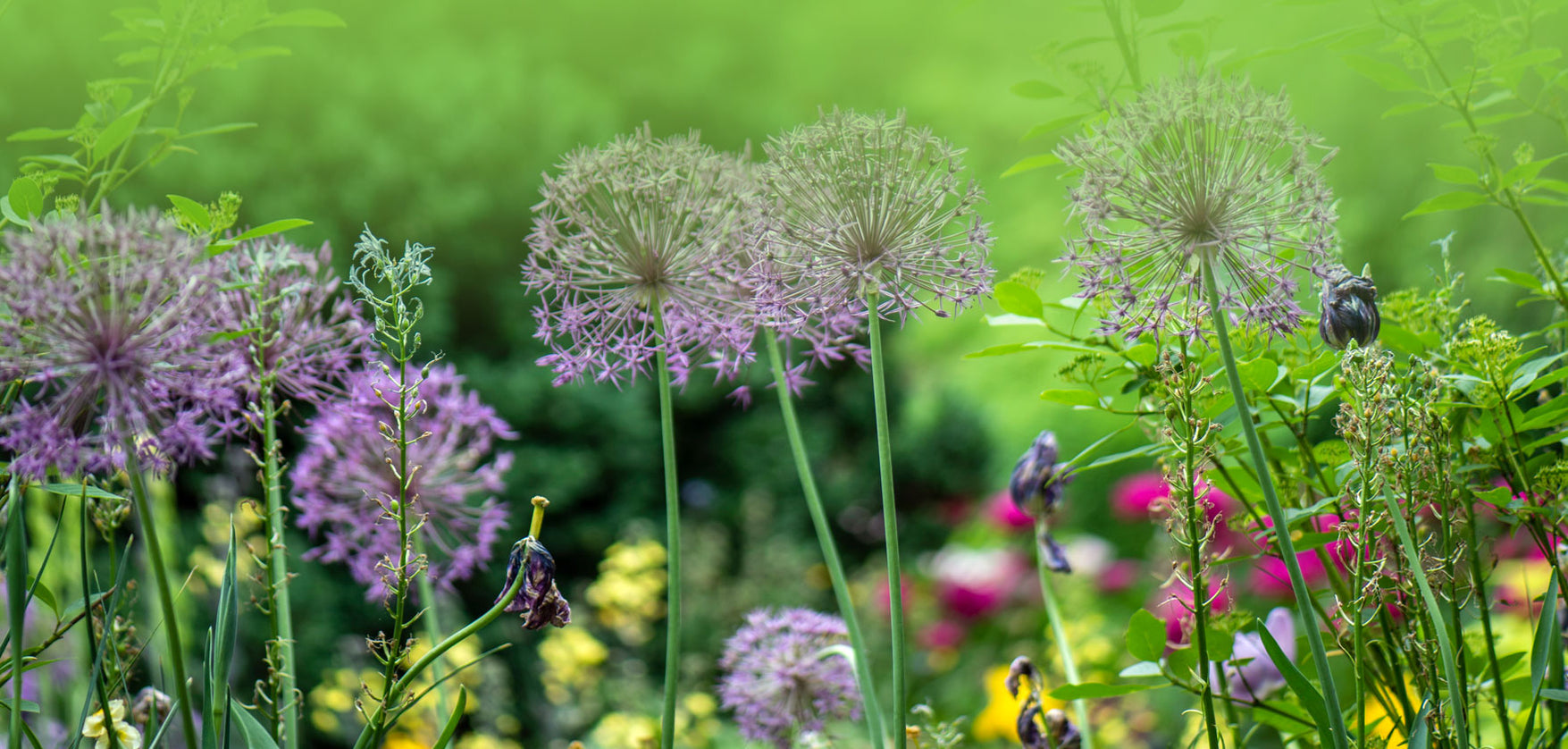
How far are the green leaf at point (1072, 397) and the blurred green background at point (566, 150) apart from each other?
10.7ft

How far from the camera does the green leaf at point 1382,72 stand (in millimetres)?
1048

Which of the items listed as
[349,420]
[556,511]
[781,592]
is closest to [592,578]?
[556,511]

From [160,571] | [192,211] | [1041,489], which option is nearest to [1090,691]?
[1041,489]

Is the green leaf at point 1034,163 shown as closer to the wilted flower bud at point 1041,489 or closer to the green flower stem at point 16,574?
the wilted flower bud at point 1041,489

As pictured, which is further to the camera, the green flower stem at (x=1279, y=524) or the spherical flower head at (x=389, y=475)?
the spherical flower head at (x=389, y=475)

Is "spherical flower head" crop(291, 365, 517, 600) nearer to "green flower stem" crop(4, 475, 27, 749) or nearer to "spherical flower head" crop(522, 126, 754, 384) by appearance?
"spherical flower head" crop(522, 126, 754, 384)

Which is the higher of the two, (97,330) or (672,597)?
(97,330)

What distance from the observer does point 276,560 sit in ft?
3.54

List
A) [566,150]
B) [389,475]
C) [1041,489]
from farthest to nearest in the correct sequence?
[566,150] < [389,475] < [1041,489]

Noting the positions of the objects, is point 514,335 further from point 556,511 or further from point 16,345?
point 16,345

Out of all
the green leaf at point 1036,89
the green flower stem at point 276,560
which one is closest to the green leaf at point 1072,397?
the green leaf at point 1036,89

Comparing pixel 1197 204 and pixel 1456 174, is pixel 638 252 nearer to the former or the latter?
pixel 1197 204

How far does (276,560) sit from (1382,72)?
1.19 metres

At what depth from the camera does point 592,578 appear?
643cm
